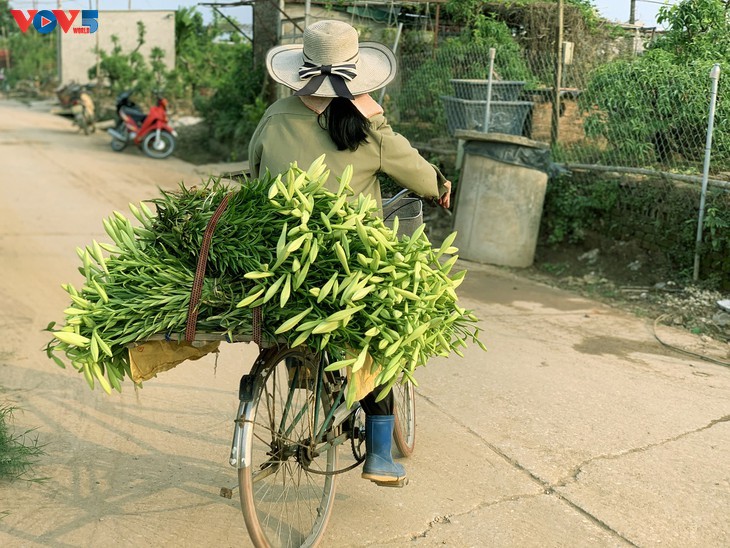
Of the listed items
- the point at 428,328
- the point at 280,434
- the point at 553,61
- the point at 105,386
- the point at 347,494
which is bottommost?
the point at 347,494

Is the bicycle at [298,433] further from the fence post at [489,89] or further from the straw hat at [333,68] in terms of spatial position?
the fence post at [489,89]

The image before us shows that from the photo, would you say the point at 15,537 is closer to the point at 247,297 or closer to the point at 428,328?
the point at 247,297

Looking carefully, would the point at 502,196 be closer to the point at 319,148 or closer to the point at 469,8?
the point at 319,148

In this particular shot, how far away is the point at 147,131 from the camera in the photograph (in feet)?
51.5

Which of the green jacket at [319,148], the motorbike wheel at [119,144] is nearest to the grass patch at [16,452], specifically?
the green jacket at [319,148]

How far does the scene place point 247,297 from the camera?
260cm

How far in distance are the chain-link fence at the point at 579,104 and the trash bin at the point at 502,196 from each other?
0.66 metres

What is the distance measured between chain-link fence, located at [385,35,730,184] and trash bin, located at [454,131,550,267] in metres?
0.66

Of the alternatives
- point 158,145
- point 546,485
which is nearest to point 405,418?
point 546,485

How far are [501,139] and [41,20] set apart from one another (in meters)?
4.79

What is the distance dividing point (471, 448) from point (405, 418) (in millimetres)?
418

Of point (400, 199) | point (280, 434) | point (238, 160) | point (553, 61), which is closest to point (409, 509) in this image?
point (280, 434)

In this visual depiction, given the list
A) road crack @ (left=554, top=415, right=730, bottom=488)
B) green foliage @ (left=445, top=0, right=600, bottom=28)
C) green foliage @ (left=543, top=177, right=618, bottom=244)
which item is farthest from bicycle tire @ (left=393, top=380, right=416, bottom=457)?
green foliage @ (left=445, top=0, right=600, bottom=28)

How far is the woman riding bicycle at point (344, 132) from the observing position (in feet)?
10.1
